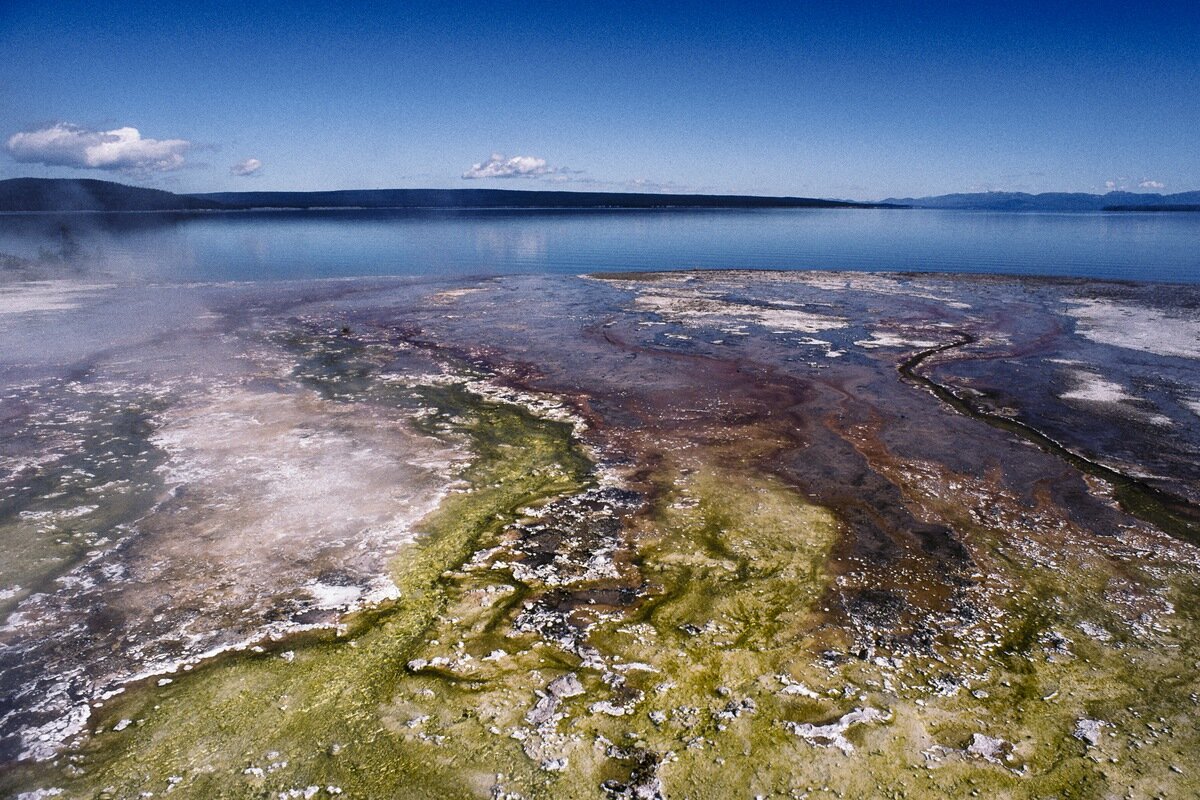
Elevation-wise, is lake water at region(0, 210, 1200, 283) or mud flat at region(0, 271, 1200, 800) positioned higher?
lake water at region(0, 210, 1200, 283)

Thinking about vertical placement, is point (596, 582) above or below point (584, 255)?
below

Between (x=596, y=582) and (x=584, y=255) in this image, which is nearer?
(x=596, y=582)

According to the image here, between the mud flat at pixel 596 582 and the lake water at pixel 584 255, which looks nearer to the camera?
the mud flat at pixel 596 582

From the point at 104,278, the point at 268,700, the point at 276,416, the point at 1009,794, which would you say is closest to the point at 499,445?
the point at 276,416

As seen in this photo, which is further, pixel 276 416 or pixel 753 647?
pixel 276 416

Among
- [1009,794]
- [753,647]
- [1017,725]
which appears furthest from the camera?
[753,647]

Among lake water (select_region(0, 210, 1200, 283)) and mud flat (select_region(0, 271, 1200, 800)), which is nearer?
mud flat (select_region(0, 271, 1200, 800))

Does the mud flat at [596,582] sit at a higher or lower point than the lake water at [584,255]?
lower

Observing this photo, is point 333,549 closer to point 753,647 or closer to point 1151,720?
point 753,647
